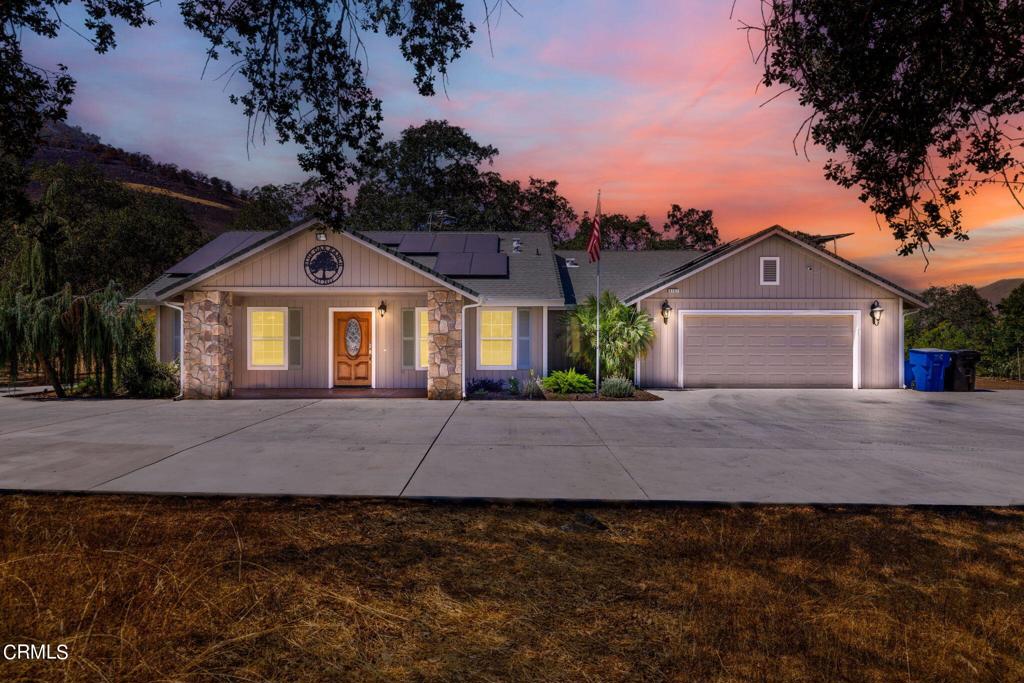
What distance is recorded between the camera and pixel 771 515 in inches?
206

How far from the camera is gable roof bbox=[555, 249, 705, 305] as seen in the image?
19.3 m

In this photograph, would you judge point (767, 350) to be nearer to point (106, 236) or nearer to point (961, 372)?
point (961, 372)

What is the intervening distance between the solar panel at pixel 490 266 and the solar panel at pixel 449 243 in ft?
3.89

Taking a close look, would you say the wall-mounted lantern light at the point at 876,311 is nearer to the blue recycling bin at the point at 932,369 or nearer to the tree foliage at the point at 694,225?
the blue recycling bin at the point at 932,369

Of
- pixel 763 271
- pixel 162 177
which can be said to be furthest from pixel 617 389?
pixel 162 177

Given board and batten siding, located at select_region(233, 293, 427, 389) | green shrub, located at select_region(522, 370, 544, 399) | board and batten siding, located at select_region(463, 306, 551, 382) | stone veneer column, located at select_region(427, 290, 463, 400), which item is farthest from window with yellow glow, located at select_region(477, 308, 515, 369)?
stone veneer column, located at select_region(427, 290, 463, 400)

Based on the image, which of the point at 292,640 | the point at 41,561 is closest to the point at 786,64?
the point at 292,640

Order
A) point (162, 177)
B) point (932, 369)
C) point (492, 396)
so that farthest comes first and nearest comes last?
1. point (162, 177)
2. point (932, 369)
3. point (492, 396)

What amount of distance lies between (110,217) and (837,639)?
36.3 meters

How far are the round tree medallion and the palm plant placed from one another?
6.60m

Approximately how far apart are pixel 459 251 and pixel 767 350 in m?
10.2

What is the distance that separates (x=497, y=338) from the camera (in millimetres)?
16703

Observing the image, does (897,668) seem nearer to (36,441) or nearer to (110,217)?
(36,441)

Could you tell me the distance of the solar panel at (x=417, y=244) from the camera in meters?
19.5
